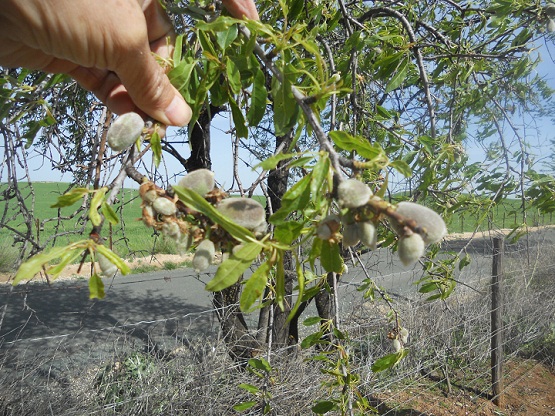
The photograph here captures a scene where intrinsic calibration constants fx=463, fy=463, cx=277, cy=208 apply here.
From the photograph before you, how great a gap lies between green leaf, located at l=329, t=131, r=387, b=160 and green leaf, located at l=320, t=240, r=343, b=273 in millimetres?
148

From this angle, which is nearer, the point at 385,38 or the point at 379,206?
the point at 379,206

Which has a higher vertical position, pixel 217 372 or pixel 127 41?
pixel 127 41

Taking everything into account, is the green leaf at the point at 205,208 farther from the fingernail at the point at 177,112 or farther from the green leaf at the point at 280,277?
the fingernail at the point at 177,112

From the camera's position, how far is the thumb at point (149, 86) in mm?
867

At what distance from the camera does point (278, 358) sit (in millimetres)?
3160

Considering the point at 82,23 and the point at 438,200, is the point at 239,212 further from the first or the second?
the point at 438,200

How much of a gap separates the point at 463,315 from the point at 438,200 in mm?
2730

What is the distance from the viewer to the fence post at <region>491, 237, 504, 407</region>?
4.20 metres

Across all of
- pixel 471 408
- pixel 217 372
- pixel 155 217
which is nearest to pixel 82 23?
pixel 155 217

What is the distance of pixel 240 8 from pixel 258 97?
0.19 metres

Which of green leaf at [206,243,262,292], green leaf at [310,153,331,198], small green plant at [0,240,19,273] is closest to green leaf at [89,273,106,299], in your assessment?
green leaf at [206,243,262,292]

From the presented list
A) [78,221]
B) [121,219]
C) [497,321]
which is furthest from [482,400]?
[78,221]

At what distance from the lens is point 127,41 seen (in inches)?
33.2

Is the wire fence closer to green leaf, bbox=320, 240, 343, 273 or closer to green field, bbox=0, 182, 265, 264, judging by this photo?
green field, bbox=0, 182, 265, 264
